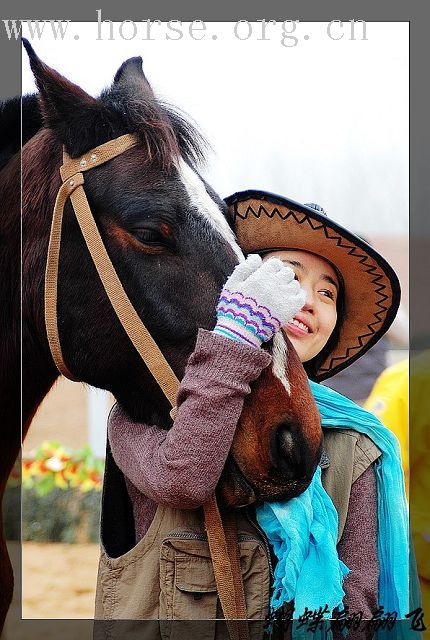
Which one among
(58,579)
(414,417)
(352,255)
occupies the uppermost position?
(352,255)

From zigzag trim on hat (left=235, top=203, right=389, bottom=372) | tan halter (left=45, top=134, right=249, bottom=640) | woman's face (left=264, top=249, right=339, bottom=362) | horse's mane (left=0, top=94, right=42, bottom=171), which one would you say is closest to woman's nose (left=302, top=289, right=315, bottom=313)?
woman's face (left=264, top=249, right=339, bottom=362)

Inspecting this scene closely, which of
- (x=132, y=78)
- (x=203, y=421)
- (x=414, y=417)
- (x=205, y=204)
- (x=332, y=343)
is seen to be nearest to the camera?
(x=203, y=421)

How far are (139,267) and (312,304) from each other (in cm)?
37

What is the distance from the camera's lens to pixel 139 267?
1.25 metres

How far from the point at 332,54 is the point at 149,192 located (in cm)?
62

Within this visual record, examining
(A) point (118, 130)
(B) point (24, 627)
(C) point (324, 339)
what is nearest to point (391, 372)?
(C) point (324, 339)

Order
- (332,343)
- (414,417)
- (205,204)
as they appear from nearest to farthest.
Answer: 1. (205,204)
2. (332,343)
3. (414,417)

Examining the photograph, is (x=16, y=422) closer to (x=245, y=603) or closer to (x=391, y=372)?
(x=245, y=603)

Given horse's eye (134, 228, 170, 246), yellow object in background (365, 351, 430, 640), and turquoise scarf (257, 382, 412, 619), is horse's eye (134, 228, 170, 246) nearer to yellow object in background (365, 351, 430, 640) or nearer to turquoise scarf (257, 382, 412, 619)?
turquoise scarf (257, 382, 412, 619)

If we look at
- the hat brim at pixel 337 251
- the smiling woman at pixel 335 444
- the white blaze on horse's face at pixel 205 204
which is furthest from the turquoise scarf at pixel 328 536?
the white blaze on horse's face at pixel 205 204

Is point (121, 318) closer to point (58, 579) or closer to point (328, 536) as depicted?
point (328, 536)

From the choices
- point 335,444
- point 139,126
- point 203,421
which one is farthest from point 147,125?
point 335,444

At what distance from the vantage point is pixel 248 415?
1.19 meters

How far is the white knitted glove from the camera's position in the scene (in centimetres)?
117
